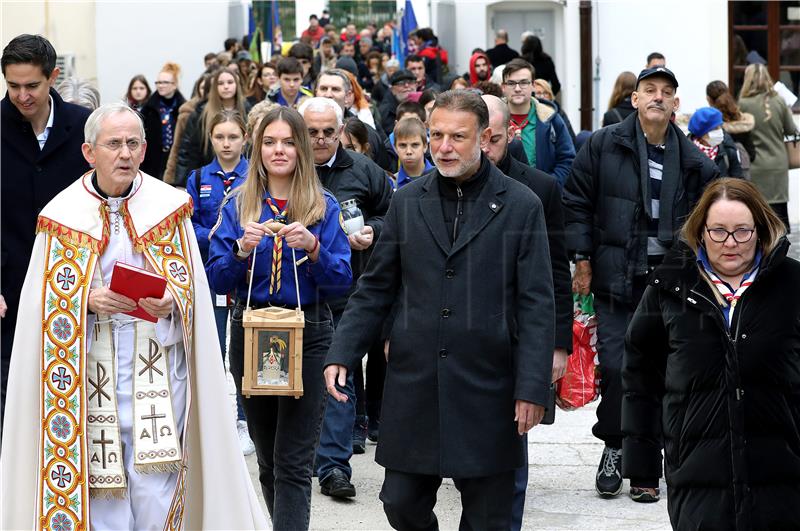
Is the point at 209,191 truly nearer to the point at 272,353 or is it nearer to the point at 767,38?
the point at 272,353

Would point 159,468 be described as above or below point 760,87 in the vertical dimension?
below

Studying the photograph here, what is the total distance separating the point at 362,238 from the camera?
7.57m

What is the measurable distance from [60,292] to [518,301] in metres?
1.82

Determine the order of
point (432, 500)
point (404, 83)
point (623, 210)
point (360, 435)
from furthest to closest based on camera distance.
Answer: point (404, 83), point (360, 435), point (623, 210), point (432, 500)

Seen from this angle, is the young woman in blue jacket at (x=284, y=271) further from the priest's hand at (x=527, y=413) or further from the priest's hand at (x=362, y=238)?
the priest's hand at (x=527, y=413)

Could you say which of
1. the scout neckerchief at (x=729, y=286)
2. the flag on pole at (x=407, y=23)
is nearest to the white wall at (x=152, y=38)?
the flag on pole at (x=407, y=23)

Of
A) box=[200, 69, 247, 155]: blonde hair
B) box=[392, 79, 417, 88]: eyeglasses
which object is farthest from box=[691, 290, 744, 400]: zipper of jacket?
box=[392, 79, 417, 88]: eyeglasses

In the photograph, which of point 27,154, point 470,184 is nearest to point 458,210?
point 470,184

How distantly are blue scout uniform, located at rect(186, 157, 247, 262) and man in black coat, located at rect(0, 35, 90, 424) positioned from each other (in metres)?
1.29

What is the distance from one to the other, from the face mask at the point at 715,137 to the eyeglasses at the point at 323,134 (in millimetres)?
3699

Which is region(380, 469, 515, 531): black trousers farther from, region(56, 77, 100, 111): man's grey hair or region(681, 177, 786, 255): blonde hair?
region(56, 77, 100, 111): man's grey hair

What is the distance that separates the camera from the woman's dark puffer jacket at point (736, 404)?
5.17 m

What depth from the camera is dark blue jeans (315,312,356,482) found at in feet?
26.3

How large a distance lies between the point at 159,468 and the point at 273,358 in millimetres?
796
